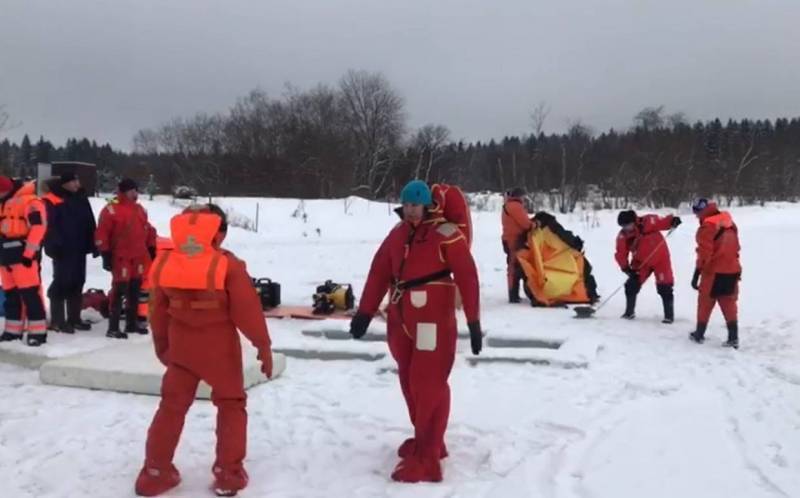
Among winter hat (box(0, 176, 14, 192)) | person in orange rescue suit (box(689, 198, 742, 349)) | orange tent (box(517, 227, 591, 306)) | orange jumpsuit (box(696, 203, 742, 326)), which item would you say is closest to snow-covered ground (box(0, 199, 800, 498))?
person in orange rescue suit (box(689, 198, 742, 349))

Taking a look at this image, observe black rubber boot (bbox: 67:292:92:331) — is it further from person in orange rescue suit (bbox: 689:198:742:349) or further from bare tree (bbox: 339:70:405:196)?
bare tree (bbox: 339:70:405:196)

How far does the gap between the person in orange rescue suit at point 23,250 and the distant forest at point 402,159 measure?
37.7 m

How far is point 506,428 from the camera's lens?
17.5 ft

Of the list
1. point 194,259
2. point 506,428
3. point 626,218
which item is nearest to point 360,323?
point 194,259

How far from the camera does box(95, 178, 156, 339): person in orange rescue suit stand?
7.91 meters

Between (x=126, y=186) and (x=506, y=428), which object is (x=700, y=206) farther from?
(x=126, y=186)

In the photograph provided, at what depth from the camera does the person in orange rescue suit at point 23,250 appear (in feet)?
23.7

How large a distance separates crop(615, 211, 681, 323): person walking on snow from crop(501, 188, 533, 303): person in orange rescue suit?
1.60 meters

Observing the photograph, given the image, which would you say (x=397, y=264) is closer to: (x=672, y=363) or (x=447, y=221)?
(x=447, y=221)

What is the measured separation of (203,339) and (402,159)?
5655cm

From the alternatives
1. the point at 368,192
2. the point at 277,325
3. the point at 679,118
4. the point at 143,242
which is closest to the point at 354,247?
the point at 277,325

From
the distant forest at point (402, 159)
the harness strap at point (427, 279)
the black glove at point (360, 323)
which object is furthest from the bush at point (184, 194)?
the harness strap at point (427, 279)

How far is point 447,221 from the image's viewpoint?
4672 millimetres

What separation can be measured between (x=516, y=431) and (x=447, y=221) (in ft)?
5.45
